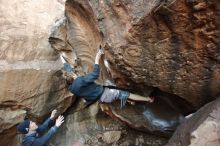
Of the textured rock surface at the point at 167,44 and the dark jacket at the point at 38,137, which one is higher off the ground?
the textured rock surface at the point at 167,44

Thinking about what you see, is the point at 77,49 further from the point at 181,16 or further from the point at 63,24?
the point at 181,16

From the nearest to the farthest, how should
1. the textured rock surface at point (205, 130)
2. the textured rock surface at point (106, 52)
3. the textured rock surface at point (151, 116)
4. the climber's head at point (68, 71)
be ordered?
the textured rock surface at point (205, 130) < the textured rock surface at point (106, 52) < the textured rock surface at point (151, 116) < the climber's head at point (68, 71)

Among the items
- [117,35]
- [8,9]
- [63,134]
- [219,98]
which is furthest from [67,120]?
[219,98]

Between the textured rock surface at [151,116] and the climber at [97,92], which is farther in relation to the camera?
the textured rock surface at [151,116]

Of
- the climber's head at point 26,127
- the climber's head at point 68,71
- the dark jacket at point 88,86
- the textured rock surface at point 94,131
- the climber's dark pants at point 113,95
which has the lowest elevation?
the textured rock surface at point 94,131

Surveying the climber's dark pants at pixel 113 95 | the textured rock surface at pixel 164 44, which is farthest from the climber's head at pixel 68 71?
the textured rock surface at pixel 164 44

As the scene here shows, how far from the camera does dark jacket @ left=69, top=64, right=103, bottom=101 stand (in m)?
5.68

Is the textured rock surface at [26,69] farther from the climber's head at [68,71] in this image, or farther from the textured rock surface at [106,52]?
the climber's head at [68,71]

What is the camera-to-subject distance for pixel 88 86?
582 centimetres

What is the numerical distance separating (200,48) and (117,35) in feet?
3.95

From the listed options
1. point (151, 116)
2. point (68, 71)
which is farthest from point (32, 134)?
point (151, 116)

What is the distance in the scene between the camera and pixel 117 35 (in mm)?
5062

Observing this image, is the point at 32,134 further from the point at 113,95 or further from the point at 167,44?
the point at 167,44

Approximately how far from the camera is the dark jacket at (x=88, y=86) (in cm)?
568
